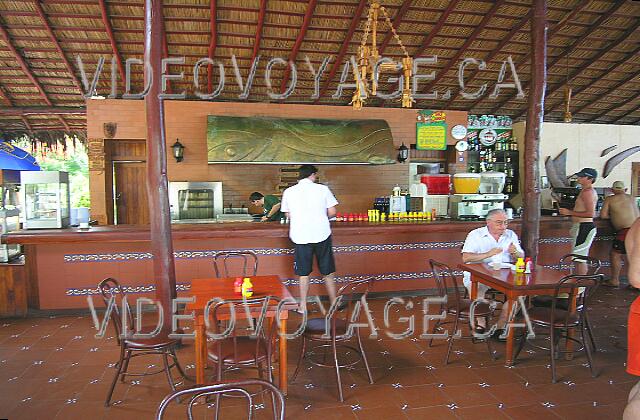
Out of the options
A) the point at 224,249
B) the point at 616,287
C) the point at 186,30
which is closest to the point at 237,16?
the point at 186,30

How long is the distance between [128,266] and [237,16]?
14.2ft

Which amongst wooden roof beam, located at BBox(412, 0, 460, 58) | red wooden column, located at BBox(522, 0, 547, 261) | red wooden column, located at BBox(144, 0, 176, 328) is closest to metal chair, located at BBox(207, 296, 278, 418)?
red wooden column, located at BBox(144, 0, 176, 328)

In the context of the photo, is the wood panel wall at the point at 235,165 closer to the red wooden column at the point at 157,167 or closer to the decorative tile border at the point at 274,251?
the decorative tile border at the point at 274,251

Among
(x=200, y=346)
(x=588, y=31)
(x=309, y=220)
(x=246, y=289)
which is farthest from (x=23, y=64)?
(x=588, y=31)

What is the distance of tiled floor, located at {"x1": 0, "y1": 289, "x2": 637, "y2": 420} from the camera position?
10.5 ft

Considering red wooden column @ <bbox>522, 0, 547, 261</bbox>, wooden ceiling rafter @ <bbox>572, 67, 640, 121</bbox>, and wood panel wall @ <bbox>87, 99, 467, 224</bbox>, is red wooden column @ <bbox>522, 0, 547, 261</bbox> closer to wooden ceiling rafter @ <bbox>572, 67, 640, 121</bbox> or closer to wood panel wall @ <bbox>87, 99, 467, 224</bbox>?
wood panel wall @ <bbox>87, 99, 467, 224</bbox>

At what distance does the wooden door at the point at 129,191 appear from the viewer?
9.16 m

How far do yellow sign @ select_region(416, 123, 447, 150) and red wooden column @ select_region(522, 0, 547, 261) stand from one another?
4.09m

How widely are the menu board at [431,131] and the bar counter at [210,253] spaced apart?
350 centimetres

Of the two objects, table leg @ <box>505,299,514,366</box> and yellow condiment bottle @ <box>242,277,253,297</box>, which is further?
table leg @ <box>505,299,514,366</box>

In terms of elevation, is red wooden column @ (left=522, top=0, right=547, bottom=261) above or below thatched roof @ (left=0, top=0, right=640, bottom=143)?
below

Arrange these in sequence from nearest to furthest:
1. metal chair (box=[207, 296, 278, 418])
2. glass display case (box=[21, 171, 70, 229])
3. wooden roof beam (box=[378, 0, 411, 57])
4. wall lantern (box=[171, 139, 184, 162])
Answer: metal chair (box=[207, 296, 278, 418])
glass display case (box=[21, 171, 70, 229])
wooden roof beam (box=[378, 0, 411, 57])
wall lantern (box=[171, 139, 184, 162])

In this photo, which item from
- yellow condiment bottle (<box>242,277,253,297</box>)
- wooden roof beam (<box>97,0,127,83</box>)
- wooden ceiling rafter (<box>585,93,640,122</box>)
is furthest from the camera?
wooden ceiling rafter (<box>585,93,640,122</box>)

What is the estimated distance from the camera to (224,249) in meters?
5.80
